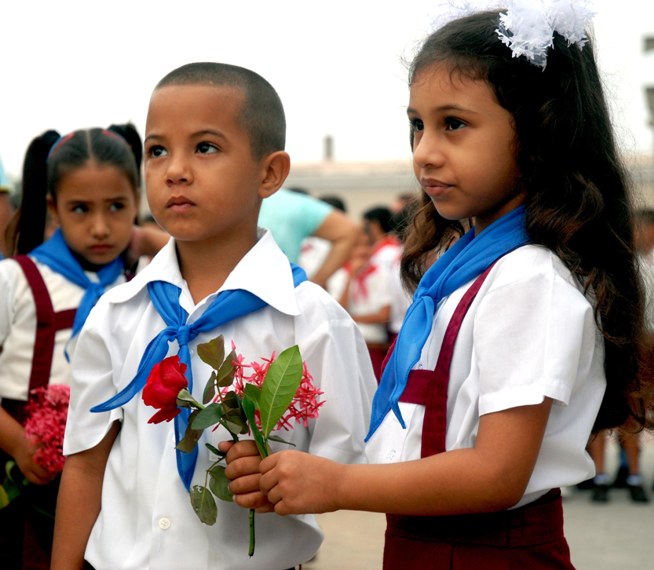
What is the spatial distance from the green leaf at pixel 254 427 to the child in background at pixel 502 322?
0.04 metres

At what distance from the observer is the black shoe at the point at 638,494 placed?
25.4ft

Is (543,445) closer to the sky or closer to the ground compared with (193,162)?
closer to the ground

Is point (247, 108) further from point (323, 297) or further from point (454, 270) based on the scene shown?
point (454, 270)

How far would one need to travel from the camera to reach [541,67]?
87.1 inches

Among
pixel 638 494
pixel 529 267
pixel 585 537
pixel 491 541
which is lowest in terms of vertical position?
pixel 585 537

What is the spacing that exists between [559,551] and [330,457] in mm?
525

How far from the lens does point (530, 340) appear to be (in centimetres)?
204

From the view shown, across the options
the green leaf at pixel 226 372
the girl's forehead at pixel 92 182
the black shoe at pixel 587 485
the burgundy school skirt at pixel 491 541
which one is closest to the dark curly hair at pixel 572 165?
the burgundy school skirt at pixel 491 541

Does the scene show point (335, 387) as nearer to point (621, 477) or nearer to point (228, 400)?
point (228, 400)

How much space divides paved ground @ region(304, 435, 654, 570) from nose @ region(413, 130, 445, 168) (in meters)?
3.69

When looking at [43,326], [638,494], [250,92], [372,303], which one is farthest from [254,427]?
[372,303]

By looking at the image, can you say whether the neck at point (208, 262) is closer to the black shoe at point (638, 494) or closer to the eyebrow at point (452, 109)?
the eyebrow at point (452, 109)

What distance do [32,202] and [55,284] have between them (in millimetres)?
410

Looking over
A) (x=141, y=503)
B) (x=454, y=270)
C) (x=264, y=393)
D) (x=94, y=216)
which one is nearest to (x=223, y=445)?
(x=264, y=393)
